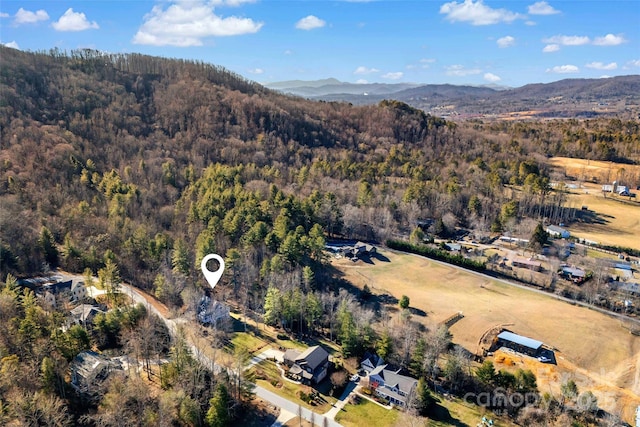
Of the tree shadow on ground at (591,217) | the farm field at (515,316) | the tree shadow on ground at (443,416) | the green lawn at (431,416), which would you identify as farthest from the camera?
the tree shadow on ground at (591,217)

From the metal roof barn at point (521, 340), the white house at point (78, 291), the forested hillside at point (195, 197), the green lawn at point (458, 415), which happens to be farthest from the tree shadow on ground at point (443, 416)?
the white house at point (78, 291)

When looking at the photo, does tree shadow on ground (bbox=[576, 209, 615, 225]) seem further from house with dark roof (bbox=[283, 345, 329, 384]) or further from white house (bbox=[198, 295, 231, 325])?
white house (bbox=[198, 295, 231, 325])

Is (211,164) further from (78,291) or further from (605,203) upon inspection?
(605,203)

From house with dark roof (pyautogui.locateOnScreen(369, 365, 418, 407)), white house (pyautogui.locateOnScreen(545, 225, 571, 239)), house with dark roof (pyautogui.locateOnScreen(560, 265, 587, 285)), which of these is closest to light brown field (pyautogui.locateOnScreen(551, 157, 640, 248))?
white house (pyautogui.locateOnScreen(545, 225, 571, 239))

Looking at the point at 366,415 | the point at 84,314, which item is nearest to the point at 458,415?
the point at 366,415

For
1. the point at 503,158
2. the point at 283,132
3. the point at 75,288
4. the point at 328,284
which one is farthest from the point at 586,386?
the point at 283,132

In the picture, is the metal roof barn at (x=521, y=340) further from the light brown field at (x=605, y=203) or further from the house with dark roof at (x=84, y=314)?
the house with dark roof at (x=84, y=314)
